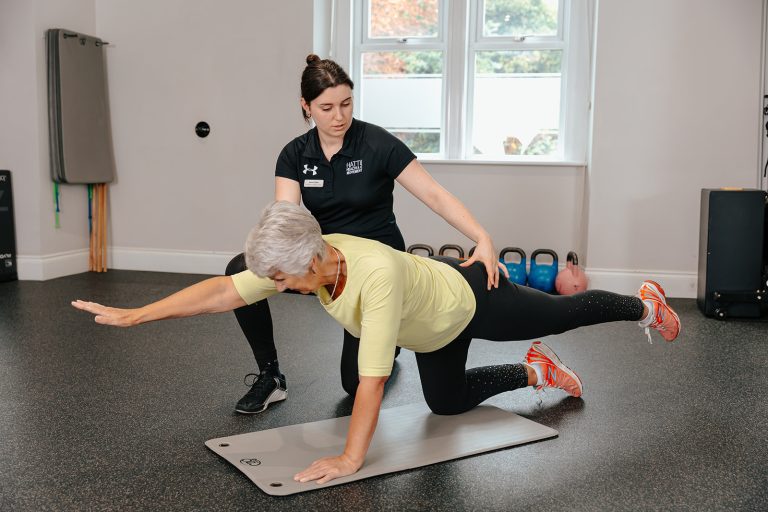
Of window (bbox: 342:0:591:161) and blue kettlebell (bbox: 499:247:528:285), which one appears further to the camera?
window (bbox: 342:0:591:161)

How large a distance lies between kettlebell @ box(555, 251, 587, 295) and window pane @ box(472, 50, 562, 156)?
0.87m

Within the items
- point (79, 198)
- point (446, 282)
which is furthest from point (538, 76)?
point (446, 282)

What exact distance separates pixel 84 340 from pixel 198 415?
1229 mm

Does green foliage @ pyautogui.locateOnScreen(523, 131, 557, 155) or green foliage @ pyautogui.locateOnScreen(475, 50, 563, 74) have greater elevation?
green foliage @ pyautogui.locateOnScreen(475, 50, 563, 74)

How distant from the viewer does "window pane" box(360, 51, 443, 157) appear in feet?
17.6

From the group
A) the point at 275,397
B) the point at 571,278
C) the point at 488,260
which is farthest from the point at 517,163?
the point at 488,260

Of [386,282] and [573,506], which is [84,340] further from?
[573,506]

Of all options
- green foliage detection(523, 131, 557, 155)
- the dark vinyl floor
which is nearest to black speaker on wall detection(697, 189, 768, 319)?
the dark vinyl floor

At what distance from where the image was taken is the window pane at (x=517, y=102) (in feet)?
17.2

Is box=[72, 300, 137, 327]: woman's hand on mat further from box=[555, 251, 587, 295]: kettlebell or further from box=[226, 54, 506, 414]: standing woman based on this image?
box=[555, 251, 587, 295]: kettlebell

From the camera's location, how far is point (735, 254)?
13.5ft

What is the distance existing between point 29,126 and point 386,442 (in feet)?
12.7

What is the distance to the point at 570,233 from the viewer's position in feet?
16.7

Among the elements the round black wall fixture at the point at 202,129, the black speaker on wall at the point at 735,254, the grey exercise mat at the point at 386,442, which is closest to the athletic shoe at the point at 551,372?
the grey exercise mat at the point at 386,442
